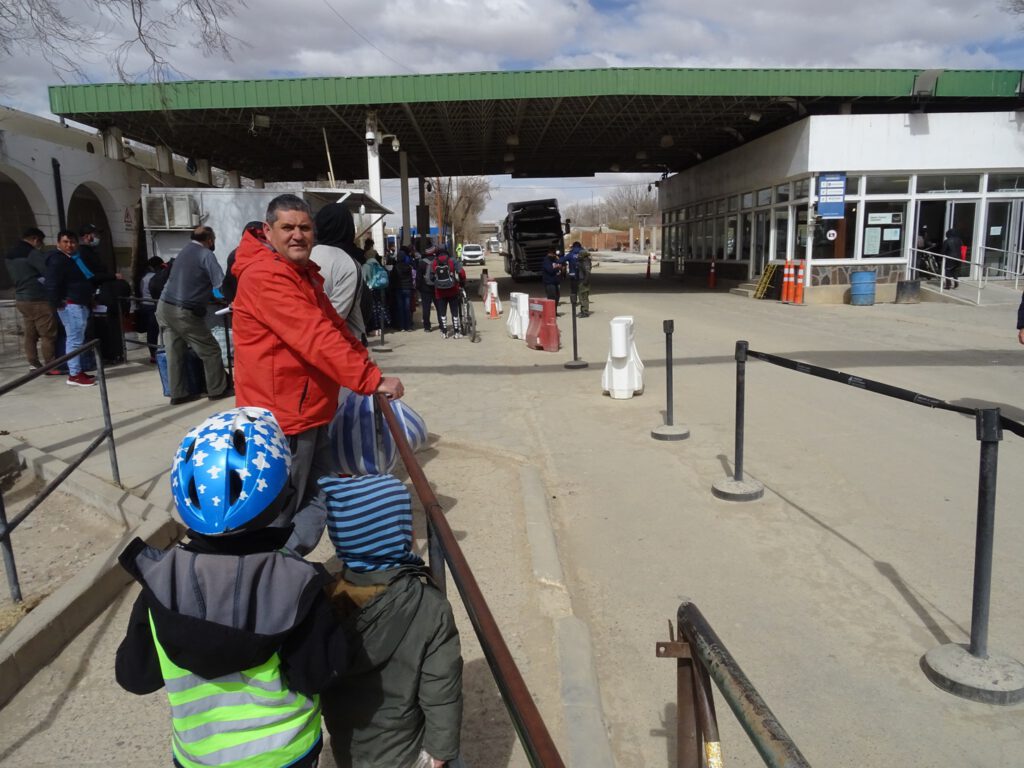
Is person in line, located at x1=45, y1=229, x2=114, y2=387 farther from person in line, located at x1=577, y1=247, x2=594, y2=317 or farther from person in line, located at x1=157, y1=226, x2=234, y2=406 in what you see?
person in line, located at x1=577, y1=247, x2=594, y2=317

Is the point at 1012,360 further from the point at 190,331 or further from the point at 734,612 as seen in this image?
the point at 190,331

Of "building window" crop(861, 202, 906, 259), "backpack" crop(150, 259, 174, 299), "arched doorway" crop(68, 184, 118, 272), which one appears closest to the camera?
"backpack" crop(150, 259, 174, 299)

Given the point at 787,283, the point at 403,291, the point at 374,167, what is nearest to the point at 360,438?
the point at 403,291

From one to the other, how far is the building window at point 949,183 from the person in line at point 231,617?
947 inches

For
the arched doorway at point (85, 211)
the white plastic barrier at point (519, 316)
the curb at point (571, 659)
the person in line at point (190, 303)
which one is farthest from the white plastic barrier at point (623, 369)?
the arched doorway at point (85, 211)

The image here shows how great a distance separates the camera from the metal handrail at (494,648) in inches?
45.9

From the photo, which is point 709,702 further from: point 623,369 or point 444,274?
point 444,274

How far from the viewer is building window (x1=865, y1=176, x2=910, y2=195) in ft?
70.4

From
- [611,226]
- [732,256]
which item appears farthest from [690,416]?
[611,226]

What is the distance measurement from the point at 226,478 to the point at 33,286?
31.6ft

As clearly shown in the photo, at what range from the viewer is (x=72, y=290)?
365 inches

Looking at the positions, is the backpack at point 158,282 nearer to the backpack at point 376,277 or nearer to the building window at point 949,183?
the backpack at point 376,277

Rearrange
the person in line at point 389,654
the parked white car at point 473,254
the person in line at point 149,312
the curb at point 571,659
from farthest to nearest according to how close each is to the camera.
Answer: the parked white car at point 473,254 < the person in line at point 149,312 < the curb at point 571,659 < the person in line at point 389,654

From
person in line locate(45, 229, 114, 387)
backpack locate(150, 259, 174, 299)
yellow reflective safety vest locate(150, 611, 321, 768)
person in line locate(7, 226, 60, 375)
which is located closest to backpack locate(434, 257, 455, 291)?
backpack locate(150, 259, 174, 299)
